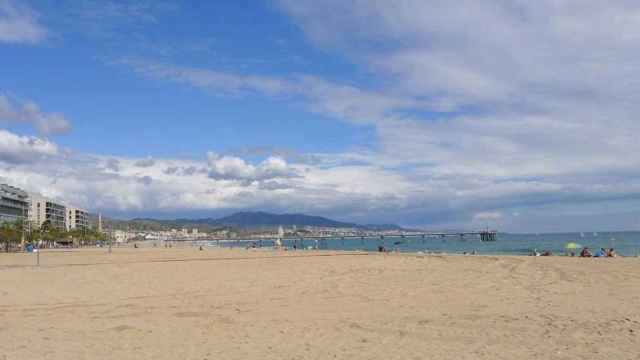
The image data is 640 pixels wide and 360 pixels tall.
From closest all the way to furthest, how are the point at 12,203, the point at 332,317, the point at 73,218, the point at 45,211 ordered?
the point at 332,317, the point at 12,203, the point at 45,211, the point at 73,218

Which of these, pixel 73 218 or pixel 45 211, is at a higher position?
pixel 45 211

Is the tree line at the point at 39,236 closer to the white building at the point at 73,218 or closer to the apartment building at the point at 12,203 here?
the apartment building at the point at 12,203

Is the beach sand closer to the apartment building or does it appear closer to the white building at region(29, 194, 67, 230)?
the apartment building

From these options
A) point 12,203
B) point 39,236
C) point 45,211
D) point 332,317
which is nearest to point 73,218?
point 45,211

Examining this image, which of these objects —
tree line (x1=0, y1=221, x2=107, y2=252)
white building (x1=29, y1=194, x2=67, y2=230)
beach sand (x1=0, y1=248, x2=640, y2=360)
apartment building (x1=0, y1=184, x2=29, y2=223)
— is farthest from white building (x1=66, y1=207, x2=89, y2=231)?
beach sand (x1=0, y1=248, x2=640, y2=360)

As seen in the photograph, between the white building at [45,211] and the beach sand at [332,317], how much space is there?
13424 centimetres

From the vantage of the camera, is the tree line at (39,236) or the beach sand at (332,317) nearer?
the beach sand at (332,317)

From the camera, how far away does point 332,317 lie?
39.5 feet

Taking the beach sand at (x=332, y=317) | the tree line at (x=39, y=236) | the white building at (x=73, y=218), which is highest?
the white building at (x=73, y=218)

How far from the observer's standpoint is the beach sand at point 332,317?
891 centimetres

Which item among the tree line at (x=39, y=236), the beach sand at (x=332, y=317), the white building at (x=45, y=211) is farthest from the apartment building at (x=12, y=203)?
the beach sand at (x=332, y=317)

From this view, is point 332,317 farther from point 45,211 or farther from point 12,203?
point 45,211

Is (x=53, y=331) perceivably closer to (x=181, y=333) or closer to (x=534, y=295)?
(x=181, y=333)

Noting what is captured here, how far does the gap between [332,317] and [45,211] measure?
15949 cm
